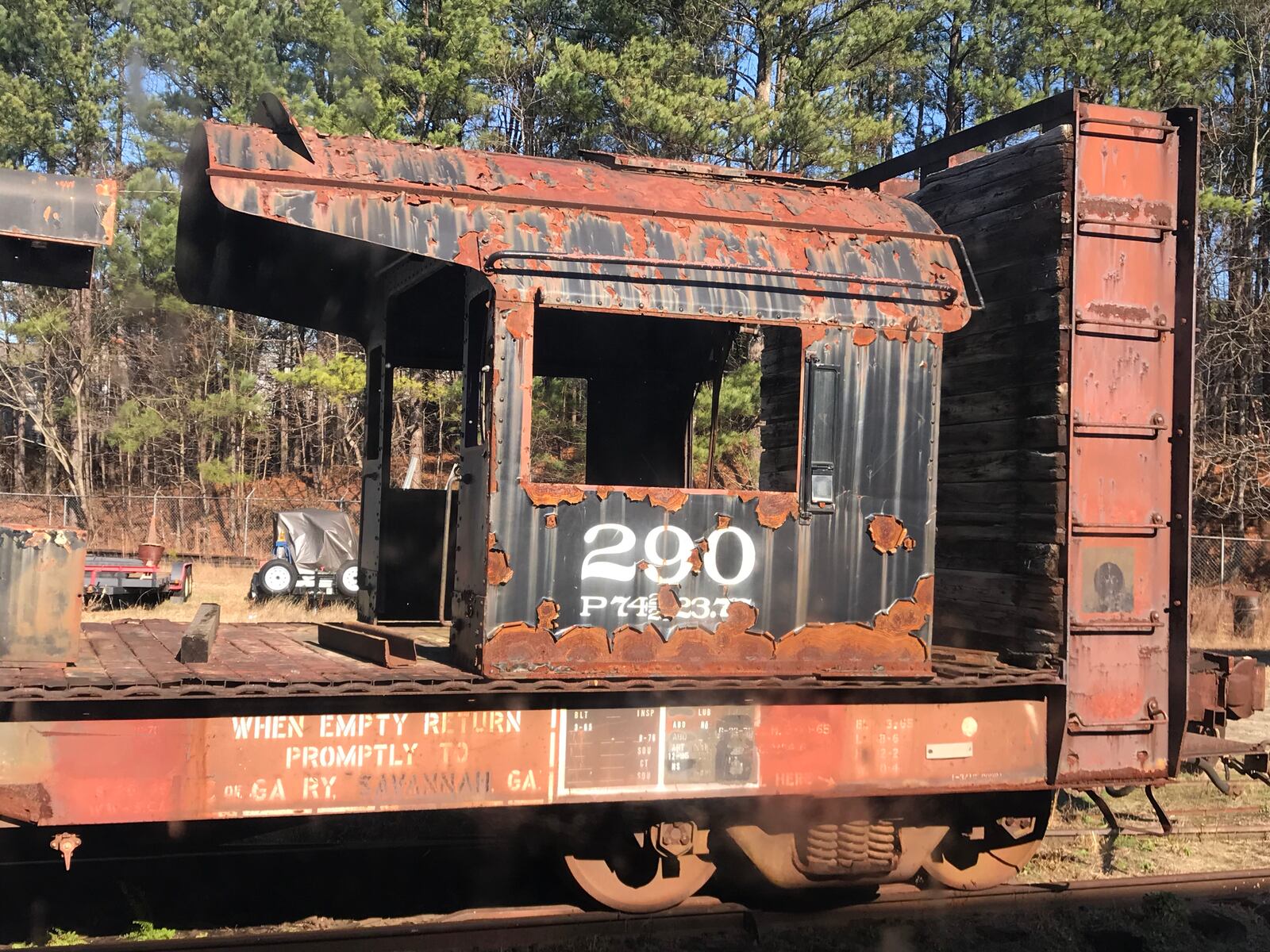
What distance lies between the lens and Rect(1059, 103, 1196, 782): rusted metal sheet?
5.86 m

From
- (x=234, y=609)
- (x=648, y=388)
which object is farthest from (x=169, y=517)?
(x=648, y=388)

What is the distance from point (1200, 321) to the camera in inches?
1088

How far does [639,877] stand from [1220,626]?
51.9 feet

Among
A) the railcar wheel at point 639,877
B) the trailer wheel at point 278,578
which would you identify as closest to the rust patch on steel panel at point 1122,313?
the railcar wheel at point 639,877

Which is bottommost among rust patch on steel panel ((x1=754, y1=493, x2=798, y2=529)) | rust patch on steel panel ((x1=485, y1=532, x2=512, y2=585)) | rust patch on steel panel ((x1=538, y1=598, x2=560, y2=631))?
rust patch on steel panel ((x1=538, y1=598, x2=560, y2=631))

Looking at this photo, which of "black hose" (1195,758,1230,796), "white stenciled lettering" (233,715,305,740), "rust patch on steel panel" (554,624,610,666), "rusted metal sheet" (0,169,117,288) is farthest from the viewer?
"black hose" (1195,758,1230,796)

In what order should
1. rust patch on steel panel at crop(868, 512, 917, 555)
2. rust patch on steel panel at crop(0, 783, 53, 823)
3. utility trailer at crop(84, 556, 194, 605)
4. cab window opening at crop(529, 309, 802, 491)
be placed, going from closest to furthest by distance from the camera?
rust patch on steel panel at crop(0, 783, 53, 823) → rust patch on steel panel at crop(868, 512, 917, 555) → cab window opening at crop(529, 309, 802, 491) → utility trailer at crop(84, 556, 194, 605)

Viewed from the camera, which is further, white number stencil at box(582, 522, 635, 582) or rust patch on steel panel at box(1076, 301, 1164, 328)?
rust patch on steel panel at box(1076, 301, 1164, 328)

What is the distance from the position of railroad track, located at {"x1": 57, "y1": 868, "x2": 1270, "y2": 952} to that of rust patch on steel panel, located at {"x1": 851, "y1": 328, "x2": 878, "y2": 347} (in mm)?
2854

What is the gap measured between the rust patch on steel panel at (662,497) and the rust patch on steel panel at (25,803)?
2600 millimetres

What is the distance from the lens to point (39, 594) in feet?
15.3

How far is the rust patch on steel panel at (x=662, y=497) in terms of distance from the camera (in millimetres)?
5230

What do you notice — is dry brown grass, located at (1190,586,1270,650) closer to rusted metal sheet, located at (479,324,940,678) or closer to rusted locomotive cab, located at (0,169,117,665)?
rusted metal sheet, located at (479,324,940,678)

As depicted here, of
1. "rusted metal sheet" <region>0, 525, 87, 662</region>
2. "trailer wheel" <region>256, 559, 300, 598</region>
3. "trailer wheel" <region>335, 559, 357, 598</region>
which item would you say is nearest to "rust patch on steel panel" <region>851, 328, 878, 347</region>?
"rusted metal sheet" <region>0, 525, 87, 662</region>
